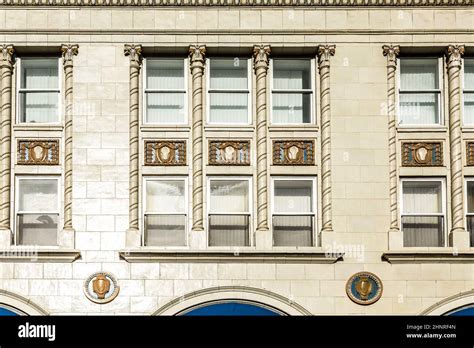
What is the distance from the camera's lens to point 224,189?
2406 cm

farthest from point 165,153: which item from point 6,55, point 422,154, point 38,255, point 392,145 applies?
point 422,154

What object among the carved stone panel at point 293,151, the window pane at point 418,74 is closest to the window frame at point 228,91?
the carved stone panel at point 293,151

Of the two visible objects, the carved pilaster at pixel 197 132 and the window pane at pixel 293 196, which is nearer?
the carved pilaster at pixel 197 132

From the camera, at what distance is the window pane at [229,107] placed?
24469 mm

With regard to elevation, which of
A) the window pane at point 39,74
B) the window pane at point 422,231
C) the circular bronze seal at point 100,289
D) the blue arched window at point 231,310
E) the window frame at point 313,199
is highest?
the window pane at point 39,74

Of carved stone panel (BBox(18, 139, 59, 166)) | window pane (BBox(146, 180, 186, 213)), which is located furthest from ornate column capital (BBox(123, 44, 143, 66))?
window pane (BBox(146, 180, 186, 213))

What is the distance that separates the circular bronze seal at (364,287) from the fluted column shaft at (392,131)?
127 centimetres

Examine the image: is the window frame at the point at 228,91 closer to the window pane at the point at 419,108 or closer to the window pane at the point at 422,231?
the window pane at the point at 419,108

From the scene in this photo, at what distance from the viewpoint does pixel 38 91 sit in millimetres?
24391

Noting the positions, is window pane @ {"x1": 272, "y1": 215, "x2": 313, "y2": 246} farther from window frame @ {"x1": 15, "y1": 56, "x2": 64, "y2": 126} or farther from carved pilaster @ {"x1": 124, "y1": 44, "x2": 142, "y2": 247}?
window frame @ {"x1": 15, "y1": 56, "x2": 64, "y2": 126}

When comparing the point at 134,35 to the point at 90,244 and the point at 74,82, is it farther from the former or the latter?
the point at 90,244

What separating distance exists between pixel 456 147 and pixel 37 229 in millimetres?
10022

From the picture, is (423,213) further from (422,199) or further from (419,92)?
(419,92)

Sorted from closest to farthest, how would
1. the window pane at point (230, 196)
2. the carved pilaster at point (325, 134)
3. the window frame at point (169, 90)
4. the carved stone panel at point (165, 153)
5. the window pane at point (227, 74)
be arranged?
the carved pilaster at point (325, 134)
the carved stone panel at point (165, 153)
the window pane at point (230, 196)
the window frame at point (169, 90)
the window pane at point (227, 74)
